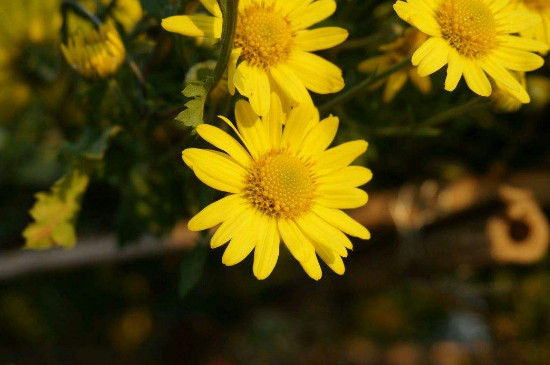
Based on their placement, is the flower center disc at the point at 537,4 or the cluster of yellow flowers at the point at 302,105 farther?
the flower center disc at the point at 537,4

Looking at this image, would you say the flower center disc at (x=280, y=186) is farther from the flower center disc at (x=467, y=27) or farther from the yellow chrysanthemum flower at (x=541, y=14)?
the yellow chrysanthemum flower at (x=541, y=14)

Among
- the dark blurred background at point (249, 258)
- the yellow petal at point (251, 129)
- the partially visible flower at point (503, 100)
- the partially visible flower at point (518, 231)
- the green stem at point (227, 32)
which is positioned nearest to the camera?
the green stem at point (227, 32)

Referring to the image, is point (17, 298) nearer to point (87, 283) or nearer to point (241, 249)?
point (87, 283)

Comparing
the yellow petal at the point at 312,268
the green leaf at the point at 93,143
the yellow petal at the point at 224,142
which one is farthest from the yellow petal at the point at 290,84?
the green leaf at the point at 93,143

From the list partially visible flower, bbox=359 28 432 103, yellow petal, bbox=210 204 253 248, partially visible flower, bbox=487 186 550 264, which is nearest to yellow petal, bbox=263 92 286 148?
yellow petal, bbox=210 204 253 248

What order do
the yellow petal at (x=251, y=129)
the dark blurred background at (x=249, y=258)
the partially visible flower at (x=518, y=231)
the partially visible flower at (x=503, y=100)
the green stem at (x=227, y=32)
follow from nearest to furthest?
the green stem at (x=227, y=32)
the yellow petal at (x=251, y=129)
the partially visible flower at (x=503, y=100)
the dark blurred background at (x=249, y=258)
the partially visible flower at (x=518, y=231)

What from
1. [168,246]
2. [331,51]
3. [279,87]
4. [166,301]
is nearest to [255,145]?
[279,87]
